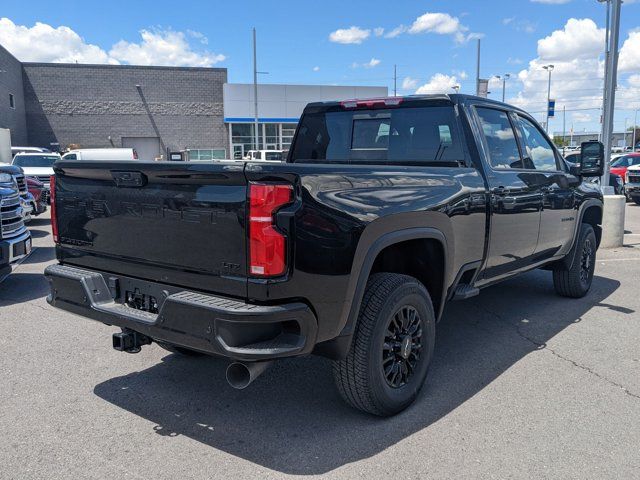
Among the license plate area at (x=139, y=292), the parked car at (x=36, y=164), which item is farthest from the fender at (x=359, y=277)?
the parked car at (x=36, y=164)

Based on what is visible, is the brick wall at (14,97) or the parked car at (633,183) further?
the brick wall at (14,97)

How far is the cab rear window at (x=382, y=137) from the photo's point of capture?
4.54m

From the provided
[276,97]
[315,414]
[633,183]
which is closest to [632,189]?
[633,183]

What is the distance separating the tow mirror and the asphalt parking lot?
1.66 metres

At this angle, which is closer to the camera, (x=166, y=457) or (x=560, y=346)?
(x=166, y=457)

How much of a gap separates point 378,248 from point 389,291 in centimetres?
33

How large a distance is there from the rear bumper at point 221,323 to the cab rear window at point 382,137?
223 cm

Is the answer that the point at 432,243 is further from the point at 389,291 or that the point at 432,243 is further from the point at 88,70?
the point at 88,70

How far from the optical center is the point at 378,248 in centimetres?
323

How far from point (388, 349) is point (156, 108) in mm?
41366

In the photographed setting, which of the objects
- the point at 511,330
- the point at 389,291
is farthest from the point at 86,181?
the point at 511,330

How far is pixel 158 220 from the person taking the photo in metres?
3.17

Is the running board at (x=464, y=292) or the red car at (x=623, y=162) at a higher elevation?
the red car at (x=623, y=162)

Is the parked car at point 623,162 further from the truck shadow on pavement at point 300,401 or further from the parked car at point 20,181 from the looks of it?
Result: the parked car at point 20,181
